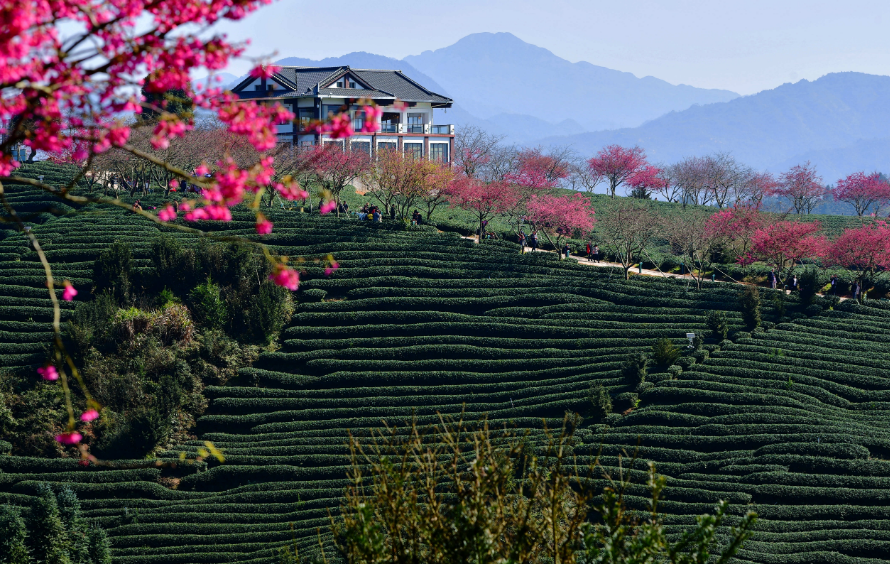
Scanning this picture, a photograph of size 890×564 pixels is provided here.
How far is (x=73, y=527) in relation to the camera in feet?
71.7

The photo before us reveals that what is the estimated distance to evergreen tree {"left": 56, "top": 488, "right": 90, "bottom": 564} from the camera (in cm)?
2130

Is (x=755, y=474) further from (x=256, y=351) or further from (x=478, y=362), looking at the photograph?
(x=256, y=351)

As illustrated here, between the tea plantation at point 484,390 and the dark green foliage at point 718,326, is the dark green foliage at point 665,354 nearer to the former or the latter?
the tea plantation at point 484,390

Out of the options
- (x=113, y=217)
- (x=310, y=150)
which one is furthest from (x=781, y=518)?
(x=310, y=150)

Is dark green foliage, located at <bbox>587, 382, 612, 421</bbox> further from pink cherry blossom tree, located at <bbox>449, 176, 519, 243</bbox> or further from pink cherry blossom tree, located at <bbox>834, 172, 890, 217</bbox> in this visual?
pink cherry blossom tree, located at <bbox>834, 172, 890, 217</bbox>

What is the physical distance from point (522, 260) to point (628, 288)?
648cm

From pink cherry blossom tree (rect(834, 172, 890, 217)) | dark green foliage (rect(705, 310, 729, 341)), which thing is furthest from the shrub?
pink cherry blossom tree (rect(834, 172, 890, 217))

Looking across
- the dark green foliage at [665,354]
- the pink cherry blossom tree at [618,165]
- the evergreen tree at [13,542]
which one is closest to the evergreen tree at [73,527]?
the evergreen tree at [13,542]

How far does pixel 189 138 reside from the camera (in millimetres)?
51562

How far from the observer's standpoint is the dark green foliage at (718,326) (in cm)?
3262

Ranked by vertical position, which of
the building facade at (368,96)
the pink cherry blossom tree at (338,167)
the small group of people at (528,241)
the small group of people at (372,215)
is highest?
the building facade at (368,96)

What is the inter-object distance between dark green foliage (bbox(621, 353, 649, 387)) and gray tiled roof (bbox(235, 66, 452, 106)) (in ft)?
133

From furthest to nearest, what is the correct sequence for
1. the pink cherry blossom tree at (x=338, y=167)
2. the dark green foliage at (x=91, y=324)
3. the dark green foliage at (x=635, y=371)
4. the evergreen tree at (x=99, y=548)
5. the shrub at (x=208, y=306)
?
1. the pink cherry blossom tree at (x=338, y=167)
2. the shrub at (x=208, y=306)
3. the dark green foliage at (x=91, y=324)
4. the dark green foliage at (x=635, y=371)
5. the evergreen tree at (x=99, y=548)

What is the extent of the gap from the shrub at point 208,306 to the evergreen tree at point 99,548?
1409 cm
